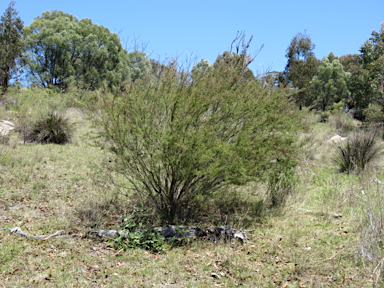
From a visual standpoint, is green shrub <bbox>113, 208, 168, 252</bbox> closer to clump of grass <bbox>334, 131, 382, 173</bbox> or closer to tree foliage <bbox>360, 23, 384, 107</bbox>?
clump of grass <bbox>334, 131, 382, 173</bbox>

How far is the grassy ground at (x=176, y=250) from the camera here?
4.25 metres

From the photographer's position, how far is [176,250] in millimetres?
5137

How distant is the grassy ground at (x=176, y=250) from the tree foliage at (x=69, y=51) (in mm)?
25052

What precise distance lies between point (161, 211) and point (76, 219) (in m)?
1.58

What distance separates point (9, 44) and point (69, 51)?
6575mm

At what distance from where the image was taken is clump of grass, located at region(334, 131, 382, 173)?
408 inches

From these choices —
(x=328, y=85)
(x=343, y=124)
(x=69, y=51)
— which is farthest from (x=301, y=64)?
(x=69, y=51)

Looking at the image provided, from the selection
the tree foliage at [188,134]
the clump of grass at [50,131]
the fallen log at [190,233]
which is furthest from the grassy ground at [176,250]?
the clump of grass at [50,131]

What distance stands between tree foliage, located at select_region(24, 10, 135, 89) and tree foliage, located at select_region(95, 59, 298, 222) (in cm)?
2603

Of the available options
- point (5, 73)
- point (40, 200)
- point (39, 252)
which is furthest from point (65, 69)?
point (39, 252)

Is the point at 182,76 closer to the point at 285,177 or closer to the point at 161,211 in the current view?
the point at 161,211

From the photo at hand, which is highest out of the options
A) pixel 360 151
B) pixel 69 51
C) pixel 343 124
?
pixel 69 51

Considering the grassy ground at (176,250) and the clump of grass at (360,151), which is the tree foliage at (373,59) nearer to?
the clump of grass at (360,151)

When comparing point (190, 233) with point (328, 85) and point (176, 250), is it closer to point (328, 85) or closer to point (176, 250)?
point (176, 250)
